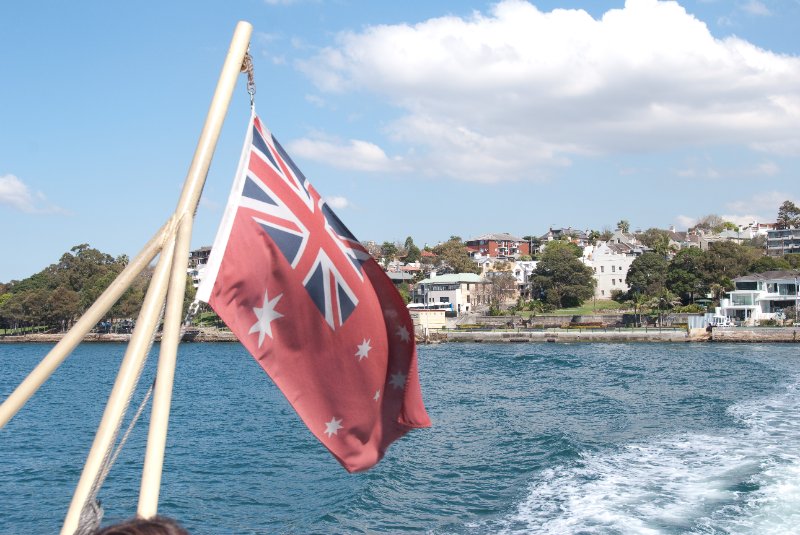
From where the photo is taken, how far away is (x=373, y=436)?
20.7 feet

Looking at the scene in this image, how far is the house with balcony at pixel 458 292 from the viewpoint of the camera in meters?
120

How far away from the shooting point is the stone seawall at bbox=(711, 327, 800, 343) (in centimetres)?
7906

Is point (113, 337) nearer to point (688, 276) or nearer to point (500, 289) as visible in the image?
point (500, 289)

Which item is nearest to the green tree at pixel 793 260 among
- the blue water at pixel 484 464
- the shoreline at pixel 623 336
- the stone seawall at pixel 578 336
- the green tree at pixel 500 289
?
the shoreline at pixel 623 336

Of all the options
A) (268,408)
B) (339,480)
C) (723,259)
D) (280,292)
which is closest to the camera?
(280,292)

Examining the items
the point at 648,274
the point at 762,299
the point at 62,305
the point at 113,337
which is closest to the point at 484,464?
the point at 762,299

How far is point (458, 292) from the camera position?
12006cm

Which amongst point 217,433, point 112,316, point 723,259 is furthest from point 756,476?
point 112,316

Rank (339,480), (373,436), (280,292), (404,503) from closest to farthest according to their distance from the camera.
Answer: (280,292) → (373,436) → (404,503) → (339,480)

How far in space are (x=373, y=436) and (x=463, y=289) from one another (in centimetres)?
11484

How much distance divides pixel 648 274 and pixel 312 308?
10829 centimetres

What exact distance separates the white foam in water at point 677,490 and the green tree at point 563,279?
88901mm

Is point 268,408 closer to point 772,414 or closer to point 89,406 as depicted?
point 89,406

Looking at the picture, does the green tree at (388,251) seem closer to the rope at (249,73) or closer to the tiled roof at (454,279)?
the tiled roof at (454,279)
